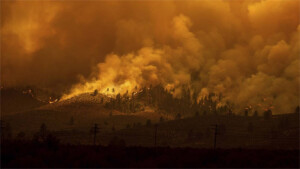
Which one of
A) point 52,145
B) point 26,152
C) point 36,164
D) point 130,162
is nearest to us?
point 36,164

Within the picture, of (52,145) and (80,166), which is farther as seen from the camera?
(52,145)

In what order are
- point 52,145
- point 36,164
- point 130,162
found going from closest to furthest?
point 36,164
point 130,162
point 52,145

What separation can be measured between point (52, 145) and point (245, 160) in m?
38.6

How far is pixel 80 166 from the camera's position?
198 feet

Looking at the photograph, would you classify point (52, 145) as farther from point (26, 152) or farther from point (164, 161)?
point (164, 161)

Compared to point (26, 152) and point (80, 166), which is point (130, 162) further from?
point (26, 152)

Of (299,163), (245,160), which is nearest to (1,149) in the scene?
(245,160)

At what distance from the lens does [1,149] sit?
7206cm

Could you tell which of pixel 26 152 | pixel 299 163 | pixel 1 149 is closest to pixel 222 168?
pixel 299 163

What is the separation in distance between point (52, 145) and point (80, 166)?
24220 millimetres

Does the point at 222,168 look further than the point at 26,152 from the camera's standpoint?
No

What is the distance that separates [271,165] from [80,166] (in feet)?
90.9

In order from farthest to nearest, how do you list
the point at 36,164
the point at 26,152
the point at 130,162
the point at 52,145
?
the point at 52,145 → the point at 26,152 → the point at 130,162 → the point at 36,164

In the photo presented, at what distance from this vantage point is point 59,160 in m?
64.1
